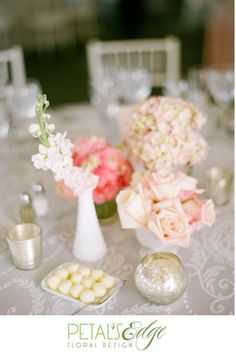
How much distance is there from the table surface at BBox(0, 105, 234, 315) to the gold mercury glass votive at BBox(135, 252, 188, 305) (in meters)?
0.03

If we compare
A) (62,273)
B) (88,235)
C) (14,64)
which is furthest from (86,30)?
(62,273)

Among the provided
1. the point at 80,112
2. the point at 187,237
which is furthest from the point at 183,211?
the point at 80,112

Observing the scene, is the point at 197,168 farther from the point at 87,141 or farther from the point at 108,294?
the point at 108,294

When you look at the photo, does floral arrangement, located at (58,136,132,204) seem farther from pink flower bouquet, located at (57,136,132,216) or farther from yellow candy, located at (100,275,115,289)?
yellow candy, located at (100,275,115,289)

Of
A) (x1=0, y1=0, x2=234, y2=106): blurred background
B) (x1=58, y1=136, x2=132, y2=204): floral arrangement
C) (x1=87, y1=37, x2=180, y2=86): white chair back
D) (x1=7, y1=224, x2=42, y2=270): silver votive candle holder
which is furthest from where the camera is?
(x1=0, y1=0, x2=234, y2=106): blurred background

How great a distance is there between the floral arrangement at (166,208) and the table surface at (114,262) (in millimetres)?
131

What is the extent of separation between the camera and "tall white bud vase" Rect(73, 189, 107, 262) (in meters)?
1.25

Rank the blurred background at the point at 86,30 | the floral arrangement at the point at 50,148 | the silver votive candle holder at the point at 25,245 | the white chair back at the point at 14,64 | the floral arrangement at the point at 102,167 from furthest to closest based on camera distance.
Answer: the blurred background at the point at 86,30
the white chair back at the point at 14,64
the floral arrangement at the point at 102,167
the silver votive candle holder at the point at 25,245
the floral arrangement at the point at 50,148

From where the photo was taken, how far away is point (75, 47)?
607cm

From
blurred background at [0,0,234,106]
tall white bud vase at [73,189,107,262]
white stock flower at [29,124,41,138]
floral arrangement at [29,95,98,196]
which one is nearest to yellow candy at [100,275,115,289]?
tall white bud vase at [73,189,107,262]

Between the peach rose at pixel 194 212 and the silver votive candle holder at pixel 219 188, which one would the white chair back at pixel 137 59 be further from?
the peach rose at pixel 194 212

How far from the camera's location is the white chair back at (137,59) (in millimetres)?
2592

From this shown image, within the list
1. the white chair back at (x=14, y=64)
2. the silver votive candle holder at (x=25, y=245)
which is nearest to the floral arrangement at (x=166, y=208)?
the silver votive candle holder at (x=25, y=245)

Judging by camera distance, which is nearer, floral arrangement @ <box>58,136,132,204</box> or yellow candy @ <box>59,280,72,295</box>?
yellow candy @ <box>59,280,72,295</box>
